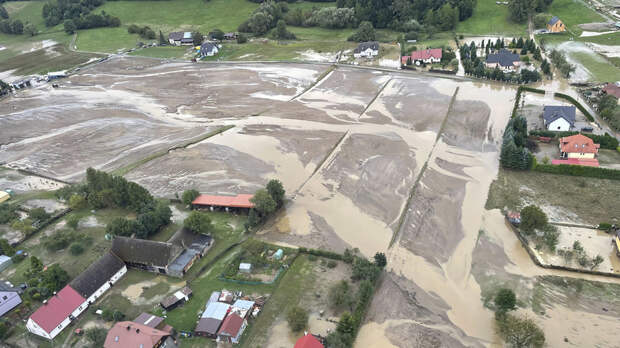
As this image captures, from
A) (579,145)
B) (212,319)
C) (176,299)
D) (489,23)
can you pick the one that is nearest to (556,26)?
(489,23)

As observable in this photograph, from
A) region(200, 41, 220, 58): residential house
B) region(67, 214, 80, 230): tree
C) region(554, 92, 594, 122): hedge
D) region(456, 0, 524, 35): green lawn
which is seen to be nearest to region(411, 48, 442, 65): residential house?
region(456, 0, 524, 35): green lawn

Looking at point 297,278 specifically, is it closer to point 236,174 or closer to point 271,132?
point 236,174

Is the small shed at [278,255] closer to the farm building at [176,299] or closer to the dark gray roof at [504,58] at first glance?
the farm building at [176,299]

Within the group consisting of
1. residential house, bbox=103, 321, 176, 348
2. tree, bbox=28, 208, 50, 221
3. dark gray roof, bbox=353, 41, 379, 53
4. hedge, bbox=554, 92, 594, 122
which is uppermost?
dark gray roof, bbox=353, 41, 379, 53

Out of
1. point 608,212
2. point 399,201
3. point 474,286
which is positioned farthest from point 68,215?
point 608,212

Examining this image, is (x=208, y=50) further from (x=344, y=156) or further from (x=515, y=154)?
(x=515, y=154)

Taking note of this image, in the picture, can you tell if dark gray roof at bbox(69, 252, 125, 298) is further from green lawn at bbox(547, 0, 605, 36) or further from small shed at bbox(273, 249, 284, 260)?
green lawn at bbox(547, 0, 605, 36)

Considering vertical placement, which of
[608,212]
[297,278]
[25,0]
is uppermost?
[25,0]
